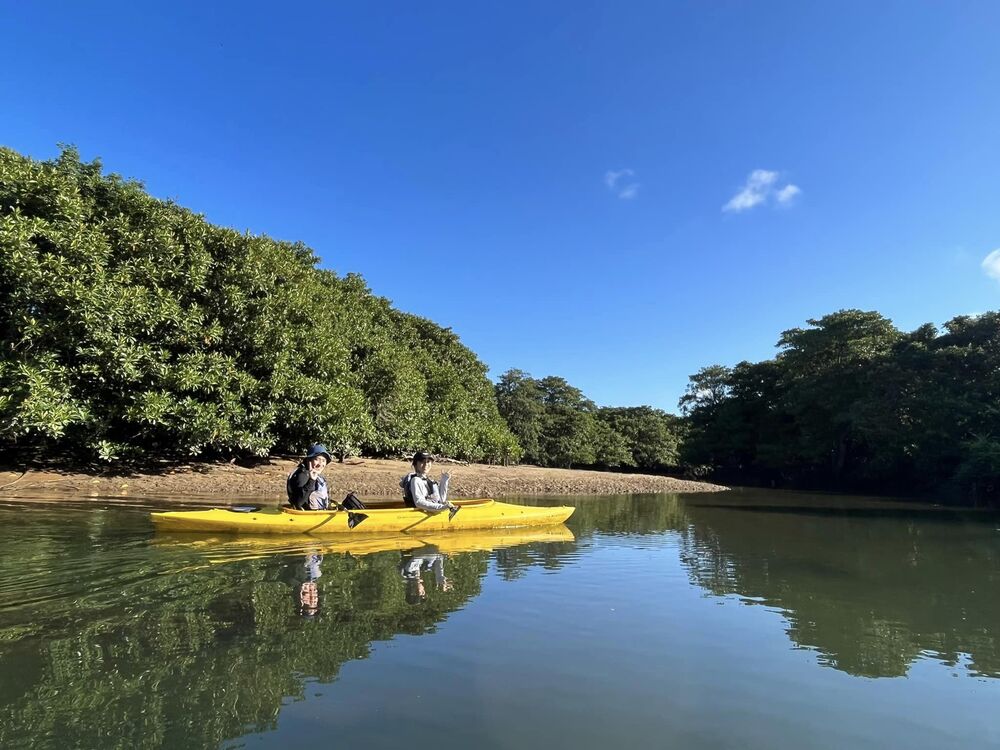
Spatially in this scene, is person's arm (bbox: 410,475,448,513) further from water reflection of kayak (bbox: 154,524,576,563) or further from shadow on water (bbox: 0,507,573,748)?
shadow on water (bbox: 0,507,573,748)

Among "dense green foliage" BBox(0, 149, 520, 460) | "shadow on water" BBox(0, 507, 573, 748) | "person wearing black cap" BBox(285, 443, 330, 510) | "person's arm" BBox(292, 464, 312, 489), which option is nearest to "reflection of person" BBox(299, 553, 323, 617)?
"shadow on water" BBox(0, 507, 573, 748)

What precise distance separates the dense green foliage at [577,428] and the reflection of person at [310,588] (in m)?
43.8

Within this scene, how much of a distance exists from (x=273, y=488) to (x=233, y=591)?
41.5 feet

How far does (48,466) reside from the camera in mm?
16562

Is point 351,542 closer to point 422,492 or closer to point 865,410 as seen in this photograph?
point 422,492

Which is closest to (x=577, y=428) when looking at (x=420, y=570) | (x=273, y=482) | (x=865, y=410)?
(x=865, y=410)

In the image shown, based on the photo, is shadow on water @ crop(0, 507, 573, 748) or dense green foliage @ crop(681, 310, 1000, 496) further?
dense green foliage @ crop(681, 310, 1000, 496)

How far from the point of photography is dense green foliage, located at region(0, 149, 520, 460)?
13.7 meters

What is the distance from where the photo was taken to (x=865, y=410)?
97.7 feet

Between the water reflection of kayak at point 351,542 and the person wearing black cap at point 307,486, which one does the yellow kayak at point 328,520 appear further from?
the person wearing black cap at point 307,486

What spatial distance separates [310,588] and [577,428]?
50.5 meters

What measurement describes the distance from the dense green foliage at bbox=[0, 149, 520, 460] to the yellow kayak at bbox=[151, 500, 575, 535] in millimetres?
6449

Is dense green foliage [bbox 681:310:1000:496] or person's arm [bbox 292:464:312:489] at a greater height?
dense green foliage [bbox 681:310:1000:496]

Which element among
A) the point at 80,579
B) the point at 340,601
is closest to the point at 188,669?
the point at 340,601
